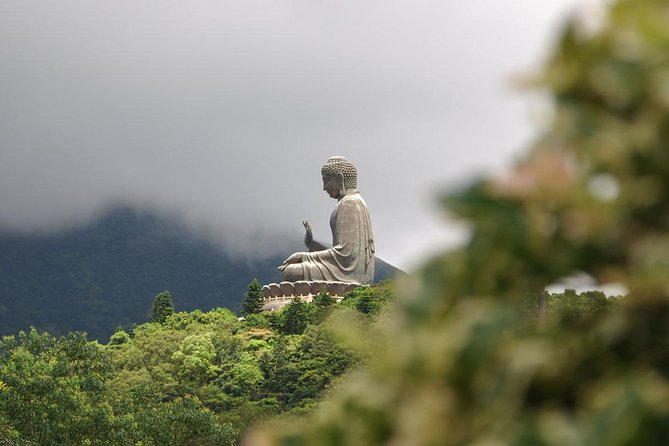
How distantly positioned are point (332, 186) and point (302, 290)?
3565 millimetres

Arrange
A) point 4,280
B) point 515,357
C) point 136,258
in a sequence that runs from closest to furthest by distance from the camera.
A: point 515,357, point 4,280, point 136,258

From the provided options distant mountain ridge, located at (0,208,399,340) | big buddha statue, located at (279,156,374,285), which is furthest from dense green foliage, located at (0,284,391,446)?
distant mountain ridge, located at (0,208,399,340)

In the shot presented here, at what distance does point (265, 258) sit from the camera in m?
69.4

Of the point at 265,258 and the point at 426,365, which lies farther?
the point at 265,258

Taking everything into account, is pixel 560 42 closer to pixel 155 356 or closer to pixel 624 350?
pixel 624 350

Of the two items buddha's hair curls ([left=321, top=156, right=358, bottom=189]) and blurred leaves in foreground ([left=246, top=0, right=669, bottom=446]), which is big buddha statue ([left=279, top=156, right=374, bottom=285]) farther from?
blurred leaves in foreground ([left=246, top=0, right=669, bottom=446])

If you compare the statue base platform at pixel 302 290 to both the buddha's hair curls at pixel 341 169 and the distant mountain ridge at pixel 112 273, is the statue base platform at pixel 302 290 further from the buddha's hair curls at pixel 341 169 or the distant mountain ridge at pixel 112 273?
the distant mountain ridge at pixel 112 273

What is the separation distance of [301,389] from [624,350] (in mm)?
19176

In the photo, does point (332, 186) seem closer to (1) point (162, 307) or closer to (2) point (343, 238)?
(2) point (343, 238)

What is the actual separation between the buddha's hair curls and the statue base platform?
134 inches

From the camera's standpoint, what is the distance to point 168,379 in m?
21.9

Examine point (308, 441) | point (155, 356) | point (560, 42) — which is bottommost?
point (308, 441)

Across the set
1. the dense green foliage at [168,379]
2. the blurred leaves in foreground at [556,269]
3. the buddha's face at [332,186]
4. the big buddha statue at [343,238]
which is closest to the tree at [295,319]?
the dense green foliage at [168,379]

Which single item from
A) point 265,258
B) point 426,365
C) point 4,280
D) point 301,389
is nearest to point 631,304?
point 426,365
